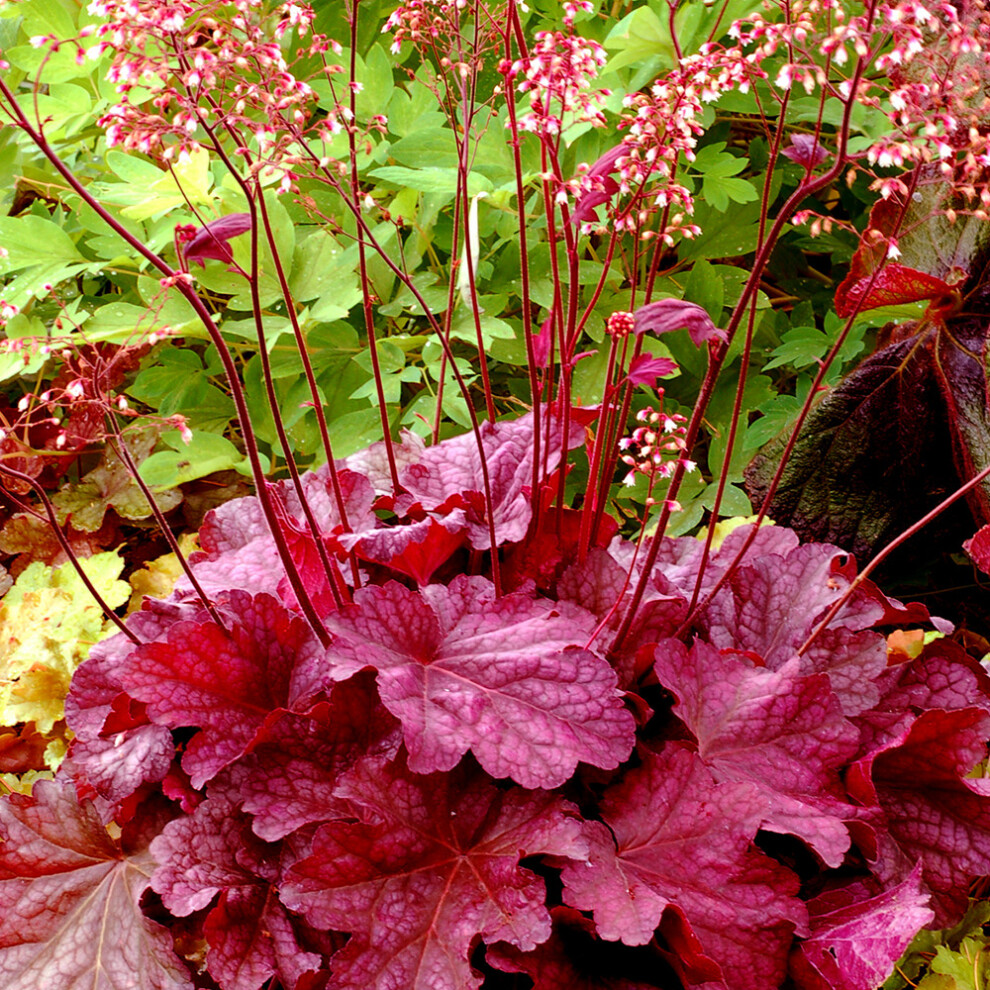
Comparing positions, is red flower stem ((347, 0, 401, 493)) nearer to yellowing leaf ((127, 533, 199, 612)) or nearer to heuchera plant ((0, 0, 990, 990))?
heuchera plant ((0, 0, 990, 990))

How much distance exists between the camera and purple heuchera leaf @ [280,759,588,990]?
76 cm

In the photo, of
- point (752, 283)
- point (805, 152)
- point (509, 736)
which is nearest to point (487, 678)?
point (509, 736)

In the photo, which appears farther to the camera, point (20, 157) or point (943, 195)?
point (20, 157)

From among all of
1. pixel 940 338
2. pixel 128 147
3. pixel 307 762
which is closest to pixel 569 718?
pixel 307 762

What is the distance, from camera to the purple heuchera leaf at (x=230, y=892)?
810 mm

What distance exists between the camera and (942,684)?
102 cm

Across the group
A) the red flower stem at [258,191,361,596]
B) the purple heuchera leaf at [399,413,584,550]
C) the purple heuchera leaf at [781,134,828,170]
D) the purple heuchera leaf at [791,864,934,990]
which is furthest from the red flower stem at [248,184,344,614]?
the purple heuchera leaf at [791,864,934,990]

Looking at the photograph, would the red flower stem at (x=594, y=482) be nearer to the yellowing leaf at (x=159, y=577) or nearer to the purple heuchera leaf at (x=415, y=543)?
the purple heuchera leaf at (x=415, y=543)

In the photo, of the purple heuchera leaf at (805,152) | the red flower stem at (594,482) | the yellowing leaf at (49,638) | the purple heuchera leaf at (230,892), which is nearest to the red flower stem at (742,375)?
the purple heuchera leaf at (805,152)

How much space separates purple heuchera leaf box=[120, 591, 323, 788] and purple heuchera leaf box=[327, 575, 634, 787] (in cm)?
11

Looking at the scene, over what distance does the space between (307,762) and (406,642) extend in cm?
15

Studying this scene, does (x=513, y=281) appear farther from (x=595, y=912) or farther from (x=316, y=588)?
(x=595, y=912)

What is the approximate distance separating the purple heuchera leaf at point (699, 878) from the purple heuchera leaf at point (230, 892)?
0.26m

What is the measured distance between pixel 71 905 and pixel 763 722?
67cm
